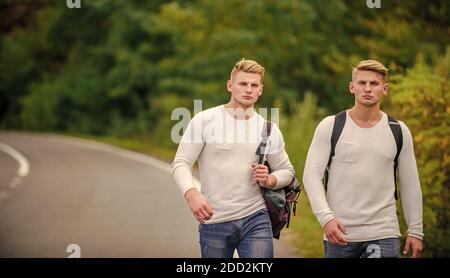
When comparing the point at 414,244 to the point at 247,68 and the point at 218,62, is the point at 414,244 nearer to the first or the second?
the point at 247,68

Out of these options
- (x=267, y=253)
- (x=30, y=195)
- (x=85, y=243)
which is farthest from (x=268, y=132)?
(x=30, y=195)

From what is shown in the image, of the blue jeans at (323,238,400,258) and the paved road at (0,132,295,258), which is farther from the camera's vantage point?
the paved road at (0,132,295,258)

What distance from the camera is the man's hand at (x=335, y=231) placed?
14.3 ft

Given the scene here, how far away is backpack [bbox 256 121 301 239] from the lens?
178 inches

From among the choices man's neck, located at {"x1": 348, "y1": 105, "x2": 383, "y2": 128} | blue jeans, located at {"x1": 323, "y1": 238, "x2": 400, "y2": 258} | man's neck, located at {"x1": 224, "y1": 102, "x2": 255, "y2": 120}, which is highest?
man's neck, located at {"x1": 224, "y1": 102, "x2": 255, "y2": 120}

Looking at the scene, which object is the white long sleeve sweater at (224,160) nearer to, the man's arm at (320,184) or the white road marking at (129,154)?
the man's arm at (320,184)

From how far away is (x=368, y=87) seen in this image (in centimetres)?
441

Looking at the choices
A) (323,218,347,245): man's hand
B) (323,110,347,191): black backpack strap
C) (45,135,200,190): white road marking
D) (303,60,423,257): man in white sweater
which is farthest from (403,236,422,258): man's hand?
(45,135,200,190): white road marking

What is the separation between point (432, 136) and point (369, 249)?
146 inches

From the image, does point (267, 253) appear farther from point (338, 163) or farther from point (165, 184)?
point (165, 184)

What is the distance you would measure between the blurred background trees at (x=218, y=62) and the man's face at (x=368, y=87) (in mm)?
3128

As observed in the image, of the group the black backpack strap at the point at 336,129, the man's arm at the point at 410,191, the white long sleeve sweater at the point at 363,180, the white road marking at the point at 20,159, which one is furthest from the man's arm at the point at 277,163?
the white road marking at the point at 20,159

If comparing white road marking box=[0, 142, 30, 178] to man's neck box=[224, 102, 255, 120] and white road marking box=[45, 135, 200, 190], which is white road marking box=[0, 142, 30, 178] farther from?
man's neck box=[224, 102, 255, 120]

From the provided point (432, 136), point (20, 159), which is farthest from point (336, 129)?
point (20, 159)
